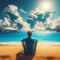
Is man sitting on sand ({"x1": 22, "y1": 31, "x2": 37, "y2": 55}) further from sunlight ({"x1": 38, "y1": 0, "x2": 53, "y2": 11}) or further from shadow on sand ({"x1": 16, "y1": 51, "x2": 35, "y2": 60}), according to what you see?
sunlight ({"x1": 38, "y1": 0, "x2": 53, "y2": 11})

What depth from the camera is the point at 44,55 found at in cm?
213

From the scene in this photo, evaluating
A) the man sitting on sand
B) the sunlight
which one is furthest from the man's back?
the sunlight

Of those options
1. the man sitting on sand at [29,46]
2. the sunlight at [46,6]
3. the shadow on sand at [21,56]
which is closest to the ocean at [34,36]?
the man sitting on sand at [29,46]

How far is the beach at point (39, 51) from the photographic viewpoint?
6.98 feet

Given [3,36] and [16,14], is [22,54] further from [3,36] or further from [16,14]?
[16,14]

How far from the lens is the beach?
2127 mm

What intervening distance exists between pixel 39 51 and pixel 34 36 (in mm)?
220

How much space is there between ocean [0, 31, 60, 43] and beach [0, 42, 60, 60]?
71mm

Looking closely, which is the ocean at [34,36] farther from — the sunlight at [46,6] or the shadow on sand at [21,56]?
the sunlight at [46,6]

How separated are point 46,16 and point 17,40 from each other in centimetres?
53

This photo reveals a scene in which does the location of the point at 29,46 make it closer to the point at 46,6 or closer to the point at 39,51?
the point at 39,51

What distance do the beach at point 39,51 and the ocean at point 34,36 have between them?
71 mm

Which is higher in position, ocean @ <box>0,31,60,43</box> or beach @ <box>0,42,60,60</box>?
ocean @ <box>0,31,60,43</box>

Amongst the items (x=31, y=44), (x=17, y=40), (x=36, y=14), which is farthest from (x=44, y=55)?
(x=36, y=14)
